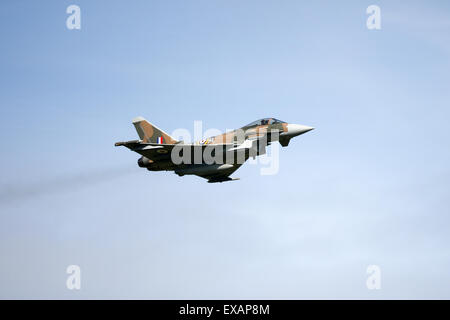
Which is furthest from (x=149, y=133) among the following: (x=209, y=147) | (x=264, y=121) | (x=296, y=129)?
(x=296, y=129)

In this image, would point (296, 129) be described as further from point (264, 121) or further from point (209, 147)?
point (209, 147)

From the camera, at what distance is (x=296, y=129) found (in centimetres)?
4744

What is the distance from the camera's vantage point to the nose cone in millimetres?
47303

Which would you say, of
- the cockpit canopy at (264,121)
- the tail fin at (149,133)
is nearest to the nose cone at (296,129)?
the cockpit canopy at (264,121)

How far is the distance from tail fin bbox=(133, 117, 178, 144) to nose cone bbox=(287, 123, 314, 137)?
32.3 feet

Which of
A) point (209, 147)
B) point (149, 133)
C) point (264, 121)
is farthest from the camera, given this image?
point (149, 133)

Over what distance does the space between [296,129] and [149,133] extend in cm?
1284

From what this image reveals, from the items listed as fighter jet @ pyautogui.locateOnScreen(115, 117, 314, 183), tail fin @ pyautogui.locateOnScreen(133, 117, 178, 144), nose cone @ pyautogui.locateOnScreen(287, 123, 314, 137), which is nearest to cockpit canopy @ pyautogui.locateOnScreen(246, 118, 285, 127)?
fighter jet @ pyautogui.locateOnScreen(115, 117, 314, 183)

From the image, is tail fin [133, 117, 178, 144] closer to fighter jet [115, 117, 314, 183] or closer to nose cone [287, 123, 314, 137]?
fighter jet [115, 117, 314, 183]
